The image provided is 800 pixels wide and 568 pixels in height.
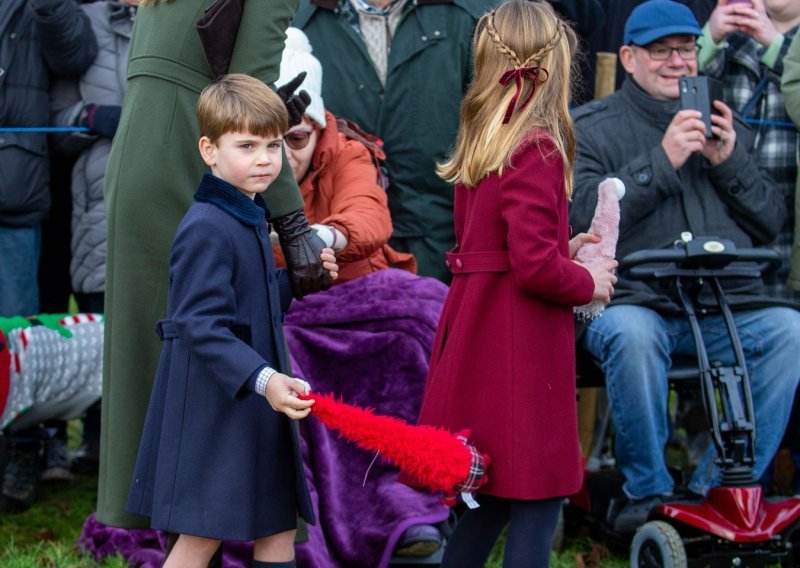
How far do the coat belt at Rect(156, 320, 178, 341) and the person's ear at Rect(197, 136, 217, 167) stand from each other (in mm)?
410

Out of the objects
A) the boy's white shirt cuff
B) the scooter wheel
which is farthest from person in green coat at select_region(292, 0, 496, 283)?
the boy's white shirt cuff

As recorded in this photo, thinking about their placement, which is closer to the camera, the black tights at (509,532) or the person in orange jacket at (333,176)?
the black tights at (509,532)

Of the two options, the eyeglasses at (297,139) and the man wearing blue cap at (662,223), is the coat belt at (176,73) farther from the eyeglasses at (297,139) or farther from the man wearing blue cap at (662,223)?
the man wearing blue cap at (662,223)

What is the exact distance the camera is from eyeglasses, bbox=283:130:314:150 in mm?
4469

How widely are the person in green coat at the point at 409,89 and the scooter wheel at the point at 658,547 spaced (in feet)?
5.10

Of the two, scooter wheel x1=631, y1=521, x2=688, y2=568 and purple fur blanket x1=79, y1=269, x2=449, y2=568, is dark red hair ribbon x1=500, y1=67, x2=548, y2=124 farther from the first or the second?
scooter wheel x1=631, y1=521, x2=688, y2=568

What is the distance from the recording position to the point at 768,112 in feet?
17.2

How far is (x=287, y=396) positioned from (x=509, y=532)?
0.85 meters

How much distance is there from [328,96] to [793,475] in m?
2.64

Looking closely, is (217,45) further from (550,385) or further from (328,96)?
(328,96)

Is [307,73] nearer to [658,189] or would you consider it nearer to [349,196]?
[349,196]

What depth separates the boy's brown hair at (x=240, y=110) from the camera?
3.02 metres

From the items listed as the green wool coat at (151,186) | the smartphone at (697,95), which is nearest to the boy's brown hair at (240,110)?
the green wool coat at (151,186)

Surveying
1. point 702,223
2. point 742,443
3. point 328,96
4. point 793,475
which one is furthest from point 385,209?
point 793,475
